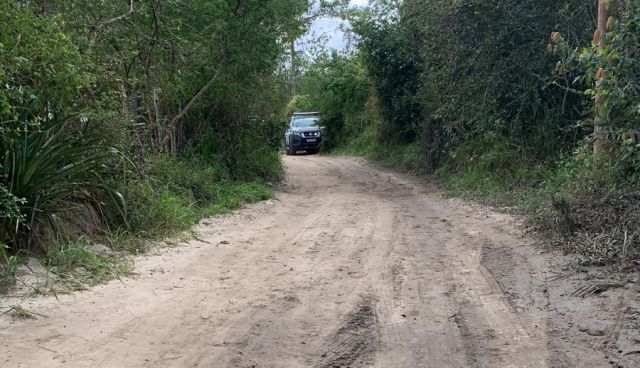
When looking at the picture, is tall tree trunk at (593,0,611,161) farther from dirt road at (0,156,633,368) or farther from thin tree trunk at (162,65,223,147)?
thin tree trunk at (162,65,223,147)

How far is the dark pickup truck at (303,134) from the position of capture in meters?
28.1

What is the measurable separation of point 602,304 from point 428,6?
34.1 feet

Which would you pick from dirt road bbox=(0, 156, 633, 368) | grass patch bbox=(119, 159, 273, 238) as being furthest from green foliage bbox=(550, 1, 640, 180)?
grass patch bbox=(119, 159, 273, 238)

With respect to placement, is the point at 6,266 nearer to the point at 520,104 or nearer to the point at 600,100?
the point at 600,100

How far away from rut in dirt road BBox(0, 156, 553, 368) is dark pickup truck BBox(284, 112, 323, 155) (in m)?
19.5

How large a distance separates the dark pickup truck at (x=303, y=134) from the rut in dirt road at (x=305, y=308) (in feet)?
63.9

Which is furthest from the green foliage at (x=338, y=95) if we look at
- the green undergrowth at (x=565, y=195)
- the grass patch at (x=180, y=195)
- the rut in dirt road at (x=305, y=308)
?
the rut in dirt road at (x=305, y=308)

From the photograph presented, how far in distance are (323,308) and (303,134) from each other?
76.3 ft

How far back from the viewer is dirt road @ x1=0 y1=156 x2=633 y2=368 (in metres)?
4.09

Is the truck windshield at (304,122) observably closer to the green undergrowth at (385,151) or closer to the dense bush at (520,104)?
the green undergrowth at (385,151)

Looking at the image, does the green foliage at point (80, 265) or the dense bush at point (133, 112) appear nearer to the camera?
the green foliage at point (80, 265)

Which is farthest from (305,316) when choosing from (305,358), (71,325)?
(71,325)

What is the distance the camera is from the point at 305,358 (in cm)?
409

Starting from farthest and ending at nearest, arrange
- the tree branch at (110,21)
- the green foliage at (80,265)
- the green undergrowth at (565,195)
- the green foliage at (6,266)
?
the tree branch at (110,21) < the green undergrowth at (565,195) < the green foliage at (80,265) < the green foliage at (6,266)
